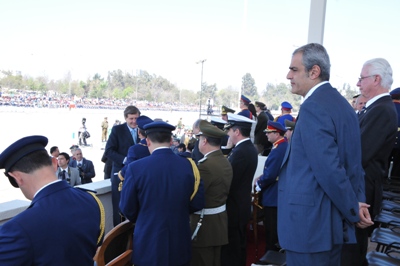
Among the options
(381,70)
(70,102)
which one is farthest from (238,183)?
(70,102)

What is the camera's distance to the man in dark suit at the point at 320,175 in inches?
50.9

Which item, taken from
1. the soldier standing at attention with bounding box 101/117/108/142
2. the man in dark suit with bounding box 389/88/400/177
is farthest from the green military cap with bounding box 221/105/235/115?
the soldier standing at attention with bounding box 101/117/108/142

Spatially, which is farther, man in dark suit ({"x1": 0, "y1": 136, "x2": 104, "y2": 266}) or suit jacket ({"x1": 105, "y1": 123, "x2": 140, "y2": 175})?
suit jacket ({"x1": 105, "y1": 123, "x2": 140, "y2": 175})

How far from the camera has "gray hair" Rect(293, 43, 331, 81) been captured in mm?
1377

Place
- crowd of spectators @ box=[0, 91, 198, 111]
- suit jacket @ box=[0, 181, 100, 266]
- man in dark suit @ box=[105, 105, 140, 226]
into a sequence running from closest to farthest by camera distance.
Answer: suit jacket @ box=[0, 181, 100, 266], man in dark suit @ box=[105, 105, 140, 226], crowd of spectators @ box=[0, 91, 198, 111]

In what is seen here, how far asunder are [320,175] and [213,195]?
1.06 m

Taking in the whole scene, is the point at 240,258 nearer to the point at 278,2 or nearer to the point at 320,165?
the point at 320,165

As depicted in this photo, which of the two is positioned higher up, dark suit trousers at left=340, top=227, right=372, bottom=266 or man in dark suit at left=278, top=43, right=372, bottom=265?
man in dark suit at left=278, top=43, right=372, bottom=265

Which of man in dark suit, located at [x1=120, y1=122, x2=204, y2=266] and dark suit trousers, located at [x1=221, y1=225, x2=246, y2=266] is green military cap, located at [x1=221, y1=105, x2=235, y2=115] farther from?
man in dark suit, located at [x1=120, y1=122, x2=204, y2=266]

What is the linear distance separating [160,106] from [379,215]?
745 inches

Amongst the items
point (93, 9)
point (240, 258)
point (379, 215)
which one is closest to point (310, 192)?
point (379, 215)

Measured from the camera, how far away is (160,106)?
2091 cm

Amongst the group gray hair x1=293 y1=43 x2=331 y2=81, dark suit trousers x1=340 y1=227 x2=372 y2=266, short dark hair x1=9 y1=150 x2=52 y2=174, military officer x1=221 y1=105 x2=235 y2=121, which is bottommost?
dark suit trousers x1=340 y1=227 x2=372 y2=266

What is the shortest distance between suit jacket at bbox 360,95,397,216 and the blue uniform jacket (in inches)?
38.0
